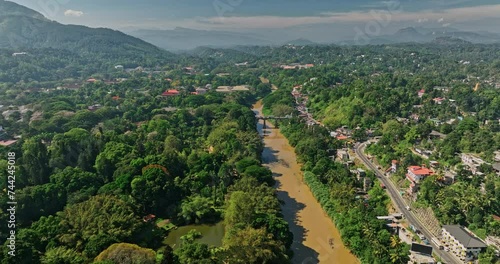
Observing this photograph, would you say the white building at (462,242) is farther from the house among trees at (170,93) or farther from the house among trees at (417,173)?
the house among trees at (170,93)

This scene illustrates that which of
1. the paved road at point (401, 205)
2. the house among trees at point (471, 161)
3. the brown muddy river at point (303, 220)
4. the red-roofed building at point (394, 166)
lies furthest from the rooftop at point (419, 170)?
the brown muddy river at point (303, 220)

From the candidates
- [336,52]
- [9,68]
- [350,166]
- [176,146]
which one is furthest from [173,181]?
[336,52]

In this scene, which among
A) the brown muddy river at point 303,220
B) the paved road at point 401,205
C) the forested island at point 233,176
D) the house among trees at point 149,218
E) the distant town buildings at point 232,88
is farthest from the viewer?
the distant town buildings at point 232,88

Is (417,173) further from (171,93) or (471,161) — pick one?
(171,93)

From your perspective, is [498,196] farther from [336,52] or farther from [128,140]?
[336,52]

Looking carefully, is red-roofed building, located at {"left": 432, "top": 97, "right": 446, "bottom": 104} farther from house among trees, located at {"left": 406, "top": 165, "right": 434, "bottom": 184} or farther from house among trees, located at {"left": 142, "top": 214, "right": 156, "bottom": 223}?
house among trees, located at {"left": 142, "top": 214, "right": 156, "bottom": 223}

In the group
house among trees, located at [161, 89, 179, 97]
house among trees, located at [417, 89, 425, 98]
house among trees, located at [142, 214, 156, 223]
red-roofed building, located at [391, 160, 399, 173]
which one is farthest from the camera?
house among trees, located at [161, 89, 179, 97]

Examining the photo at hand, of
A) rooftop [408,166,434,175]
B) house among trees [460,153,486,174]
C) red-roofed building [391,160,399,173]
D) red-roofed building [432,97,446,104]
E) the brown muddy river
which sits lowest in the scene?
the brown muddy river

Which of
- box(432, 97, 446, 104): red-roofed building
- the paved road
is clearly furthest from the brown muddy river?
box(432, 97, 446, 104): red-roofed building

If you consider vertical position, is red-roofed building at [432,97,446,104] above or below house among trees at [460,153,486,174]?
above
